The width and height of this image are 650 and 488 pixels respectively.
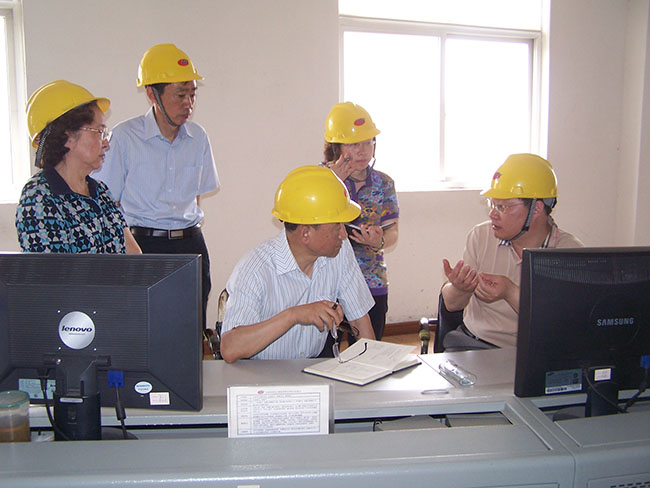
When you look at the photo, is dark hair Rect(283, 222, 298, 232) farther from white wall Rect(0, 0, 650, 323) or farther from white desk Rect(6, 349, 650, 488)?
white wall Rect(0, 0, 650, 323)

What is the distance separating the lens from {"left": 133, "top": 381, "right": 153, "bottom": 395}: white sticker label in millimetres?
1236

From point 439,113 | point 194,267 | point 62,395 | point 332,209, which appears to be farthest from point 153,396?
point 439,113

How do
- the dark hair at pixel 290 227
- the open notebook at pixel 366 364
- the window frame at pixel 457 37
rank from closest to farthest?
the open notebook at pixel 366 364 < the dark hair at pixel 290 227 < the window frame at pixel 457 37

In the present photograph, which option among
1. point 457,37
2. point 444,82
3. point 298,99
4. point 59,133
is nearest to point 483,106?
point 444,82

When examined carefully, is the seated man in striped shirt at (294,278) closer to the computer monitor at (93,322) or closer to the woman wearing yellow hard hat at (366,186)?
the computer monitor at (93,322)

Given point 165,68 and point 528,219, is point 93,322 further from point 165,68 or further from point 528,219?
point 165,68

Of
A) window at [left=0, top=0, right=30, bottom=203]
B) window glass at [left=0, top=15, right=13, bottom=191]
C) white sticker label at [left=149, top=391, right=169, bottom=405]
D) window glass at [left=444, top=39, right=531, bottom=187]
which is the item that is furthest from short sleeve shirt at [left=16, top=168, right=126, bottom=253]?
window glass at [left=444, top=39, right=531, bottom=187]

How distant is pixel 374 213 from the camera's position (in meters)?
2.83

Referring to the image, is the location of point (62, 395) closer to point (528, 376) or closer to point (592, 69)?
point (528, 376)

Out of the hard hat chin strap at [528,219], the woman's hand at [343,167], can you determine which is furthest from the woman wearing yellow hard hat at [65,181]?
the hard hat chin strap at [528,219]

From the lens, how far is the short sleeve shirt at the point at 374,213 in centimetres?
279

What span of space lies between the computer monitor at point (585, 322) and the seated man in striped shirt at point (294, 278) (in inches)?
22.9

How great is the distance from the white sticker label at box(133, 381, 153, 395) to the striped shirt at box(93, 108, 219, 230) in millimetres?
1823

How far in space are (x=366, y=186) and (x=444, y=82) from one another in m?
2.22
